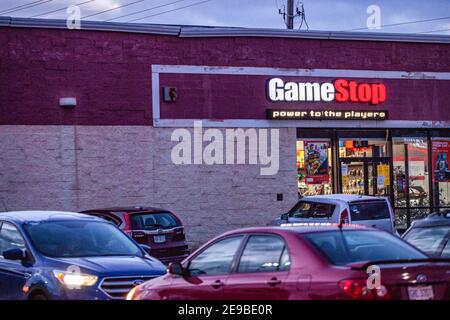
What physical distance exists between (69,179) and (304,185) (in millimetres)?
7808

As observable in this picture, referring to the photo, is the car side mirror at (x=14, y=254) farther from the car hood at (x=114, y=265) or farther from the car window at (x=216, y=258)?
the car window at (x=216, y=258)

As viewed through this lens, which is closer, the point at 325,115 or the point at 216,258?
the point at 216,258

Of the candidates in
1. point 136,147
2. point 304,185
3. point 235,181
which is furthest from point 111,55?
point 304,185

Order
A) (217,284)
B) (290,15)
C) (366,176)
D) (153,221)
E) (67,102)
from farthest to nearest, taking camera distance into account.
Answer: (290,15) < (366,176) < (67,102) < (153,221) < (217,284)

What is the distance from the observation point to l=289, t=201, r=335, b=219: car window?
20.6 meters

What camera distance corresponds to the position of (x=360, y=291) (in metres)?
8.09

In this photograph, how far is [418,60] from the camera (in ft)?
96.7

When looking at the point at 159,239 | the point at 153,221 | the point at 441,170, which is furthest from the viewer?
the point at 441,170

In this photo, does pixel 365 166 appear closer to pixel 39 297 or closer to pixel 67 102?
pixel 67 102

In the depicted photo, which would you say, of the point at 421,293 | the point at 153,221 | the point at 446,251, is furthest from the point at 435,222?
the point at 153,221

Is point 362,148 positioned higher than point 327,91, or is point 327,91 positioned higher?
point 327,91

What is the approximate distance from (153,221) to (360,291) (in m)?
11.5
